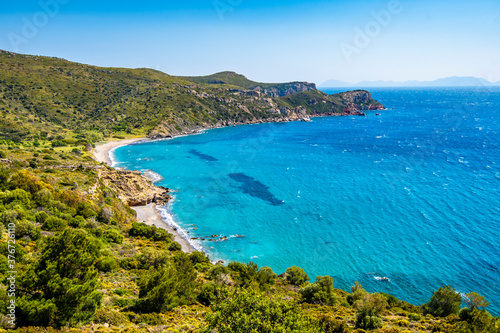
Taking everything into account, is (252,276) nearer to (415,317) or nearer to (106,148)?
(415,317)

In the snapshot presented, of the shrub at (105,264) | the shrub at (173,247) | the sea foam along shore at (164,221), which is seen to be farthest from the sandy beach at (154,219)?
the shrub at (105,264)

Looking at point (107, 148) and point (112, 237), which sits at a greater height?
point (107, 148)

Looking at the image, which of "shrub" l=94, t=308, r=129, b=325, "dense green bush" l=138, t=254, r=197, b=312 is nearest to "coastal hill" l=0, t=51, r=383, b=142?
"dense green bush" l=138, t=254, r=197, b=312

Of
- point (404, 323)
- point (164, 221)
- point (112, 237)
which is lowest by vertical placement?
point (404, 323)

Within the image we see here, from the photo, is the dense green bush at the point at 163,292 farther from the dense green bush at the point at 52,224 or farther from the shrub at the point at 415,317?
the shrub at the point at 415,317

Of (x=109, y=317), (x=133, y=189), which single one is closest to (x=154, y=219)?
(x=133, y=189)

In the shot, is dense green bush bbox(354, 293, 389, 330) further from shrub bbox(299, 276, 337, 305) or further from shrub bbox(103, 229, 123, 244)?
shrub bbox(103, 229, 123, 244)
